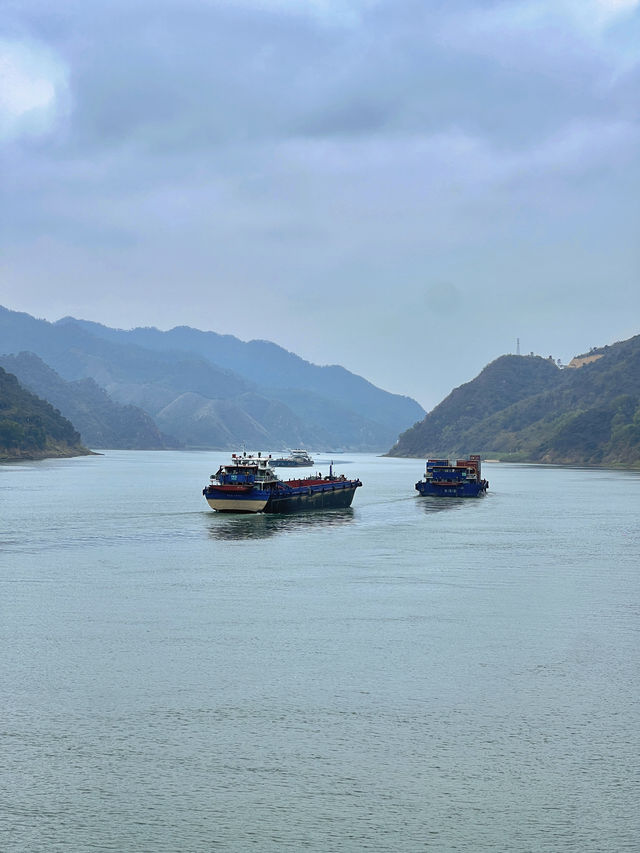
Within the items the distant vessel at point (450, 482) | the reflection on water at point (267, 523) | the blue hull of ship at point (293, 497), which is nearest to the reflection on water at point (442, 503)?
the distant vessel at point (450, 482)

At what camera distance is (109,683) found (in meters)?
29.2

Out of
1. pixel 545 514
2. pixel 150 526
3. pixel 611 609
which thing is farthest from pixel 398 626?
pixel 545 514

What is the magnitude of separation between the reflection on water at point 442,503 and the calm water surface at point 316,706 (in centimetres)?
6689

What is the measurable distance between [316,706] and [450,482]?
431 feet

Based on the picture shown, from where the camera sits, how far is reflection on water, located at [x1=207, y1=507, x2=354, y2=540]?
8706 cm

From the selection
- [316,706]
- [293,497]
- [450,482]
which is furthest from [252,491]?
[316,706]

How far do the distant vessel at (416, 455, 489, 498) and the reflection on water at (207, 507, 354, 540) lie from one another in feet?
123

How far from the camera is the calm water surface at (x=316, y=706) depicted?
733 inches

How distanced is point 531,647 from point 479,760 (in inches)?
573

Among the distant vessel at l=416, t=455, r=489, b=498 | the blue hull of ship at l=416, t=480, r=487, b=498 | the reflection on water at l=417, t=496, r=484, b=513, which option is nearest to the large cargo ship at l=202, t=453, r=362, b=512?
the reflection on water at l=417, t=496, r=484, b=513

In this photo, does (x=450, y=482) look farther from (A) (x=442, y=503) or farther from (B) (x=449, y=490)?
(A) (x=442, y=503)

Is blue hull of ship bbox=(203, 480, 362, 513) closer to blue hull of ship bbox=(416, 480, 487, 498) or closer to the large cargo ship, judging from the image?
the large cargo ship

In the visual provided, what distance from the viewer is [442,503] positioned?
144 metres

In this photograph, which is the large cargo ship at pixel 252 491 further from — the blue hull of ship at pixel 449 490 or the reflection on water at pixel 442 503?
the blue hull of ship at pixel 449 490
